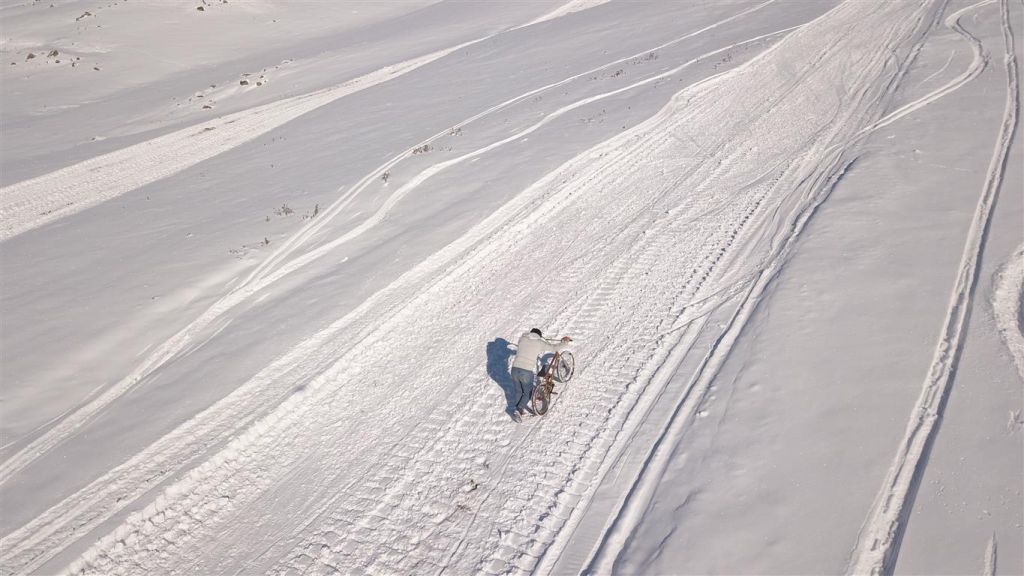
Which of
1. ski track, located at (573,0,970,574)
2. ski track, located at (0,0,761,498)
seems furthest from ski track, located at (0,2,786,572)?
ski track, located at (573,0,970,574)

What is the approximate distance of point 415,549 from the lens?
266 inches

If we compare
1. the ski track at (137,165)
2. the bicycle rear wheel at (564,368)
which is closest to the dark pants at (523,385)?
the bicycle rear wheel at (564,368)

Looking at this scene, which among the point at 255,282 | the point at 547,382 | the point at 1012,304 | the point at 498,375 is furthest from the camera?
the point at 255,282

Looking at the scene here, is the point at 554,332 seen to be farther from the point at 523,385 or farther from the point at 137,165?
the point at 137,165

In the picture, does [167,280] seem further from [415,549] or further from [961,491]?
[961,491]

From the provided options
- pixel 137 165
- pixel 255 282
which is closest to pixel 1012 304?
pixel 255 282

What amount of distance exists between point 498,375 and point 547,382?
119cm

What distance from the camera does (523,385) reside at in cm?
812

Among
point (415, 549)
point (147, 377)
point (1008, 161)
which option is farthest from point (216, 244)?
point (1008, 161)

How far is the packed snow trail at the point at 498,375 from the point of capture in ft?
22.8

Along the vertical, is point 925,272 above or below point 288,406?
below

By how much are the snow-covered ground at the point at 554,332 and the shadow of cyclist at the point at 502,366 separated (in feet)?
0.14

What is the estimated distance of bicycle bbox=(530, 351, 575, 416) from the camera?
322 inches

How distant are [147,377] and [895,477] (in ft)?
33.1
